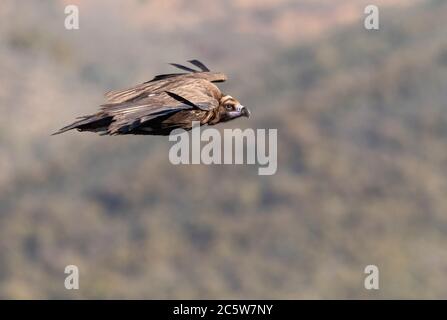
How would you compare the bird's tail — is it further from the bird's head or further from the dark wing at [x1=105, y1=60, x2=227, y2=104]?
the bird's head

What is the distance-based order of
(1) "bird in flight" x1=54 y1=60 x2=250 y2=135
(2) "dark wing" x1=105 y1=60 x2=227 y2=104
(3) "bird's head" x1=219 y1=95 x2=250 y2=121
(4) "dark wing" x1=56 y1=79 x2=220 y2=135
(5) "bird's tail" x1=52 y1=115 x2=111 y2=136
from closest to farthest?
(4) "dark wing" x1=56 y1=79 x2=220 y2=135
(1) "bird in flight" x1=54 y1=60 x2=250 y2=135
(5) "bird's tail" x1=52 y1=115 x2=111 y2=136
(2) "dark wing" x1=105 y1=60 x2=227 y2=104
(3) "bird's head" x1=219 y1=95 x2=250 y2=121

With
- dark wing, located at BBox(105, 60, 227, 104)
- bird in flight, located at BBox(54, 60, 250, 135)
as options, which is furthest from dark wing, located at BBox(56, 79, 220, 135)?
dark wing, located at BBox(105, 60, 227, 104)

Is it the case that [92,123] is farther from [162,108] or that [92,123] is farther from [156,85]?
[156,85]

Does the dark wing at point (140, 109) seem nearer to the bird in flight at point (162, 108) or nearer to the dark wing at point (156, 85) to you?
the bird in flight at point (162, 108)

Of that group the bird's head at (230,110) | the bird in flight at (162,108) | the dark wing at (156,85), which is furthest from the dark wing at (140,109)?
the bird's head at (230,110)

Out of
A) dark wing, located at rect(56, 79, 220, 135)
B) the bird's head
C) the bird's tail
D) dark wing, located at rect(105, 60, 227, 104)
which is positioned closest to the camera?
dark wing, located at rect(56, 79, 220, 135)
